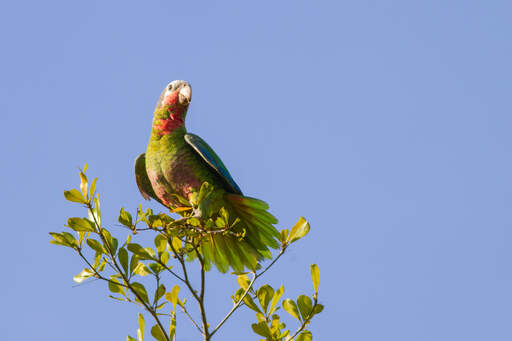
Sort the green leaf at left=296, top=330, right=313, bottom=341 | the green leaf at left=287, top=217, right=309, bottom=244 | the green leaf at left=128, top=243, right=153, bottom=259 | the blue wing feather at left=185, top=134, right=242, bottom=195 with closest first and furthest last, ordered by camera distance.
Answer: the green leaf at left=128, top=243, right=153, bottom=259 < the green leaf at left=296, top=330, right=313, bottom=341 < the green leaf at left=287, top=217, right=309, bottom=244 < the blue wing feather at left=185, top=134, right=242, bottom=195

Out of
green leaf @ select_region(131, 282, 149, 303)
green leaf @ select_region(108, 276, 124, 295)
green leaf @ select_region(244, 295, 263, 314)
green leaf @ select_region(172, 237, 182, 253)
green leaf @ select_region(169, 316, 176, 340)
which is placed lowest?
green leaf @ select_region(169, 316, 176, 340)

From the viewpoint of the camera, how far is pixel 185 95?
4.75 m

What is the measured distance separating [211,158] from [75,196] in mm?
1495

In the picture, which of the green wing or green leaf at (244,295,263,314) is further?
the green wing

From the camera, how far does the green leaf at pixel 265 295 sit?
142 inches

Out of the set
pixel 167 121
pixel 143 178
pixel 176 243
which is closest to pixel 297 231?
pixel 176 243

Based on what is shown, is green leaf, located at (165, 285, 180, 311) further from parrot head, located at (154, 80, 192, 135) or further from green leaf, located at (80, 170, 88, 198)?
parrot head, located at (154, 80, 192, 135)

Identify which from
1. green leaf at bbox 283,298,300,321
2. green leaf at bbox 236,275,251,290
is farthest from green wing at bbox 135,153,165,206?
green leaf at bbox 283,298,300,321

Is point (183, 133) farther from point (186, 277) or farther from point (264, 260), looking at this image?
point (186, 277)

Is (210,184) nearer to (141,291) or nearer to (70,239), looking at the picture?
(141,291)

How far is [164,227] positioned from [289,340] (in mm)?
935

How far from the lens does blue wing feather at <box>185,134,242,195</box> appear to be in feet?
14.5

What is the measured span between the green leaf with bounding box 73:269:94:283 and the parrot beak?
1.81 meters

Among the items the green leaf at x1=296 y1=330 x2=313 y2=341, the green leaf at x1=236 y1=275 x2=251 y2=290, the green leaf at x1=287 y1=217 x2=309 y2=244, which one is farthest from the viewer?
the green leaf at x1=236 y1=275 x2=251 y2=290
